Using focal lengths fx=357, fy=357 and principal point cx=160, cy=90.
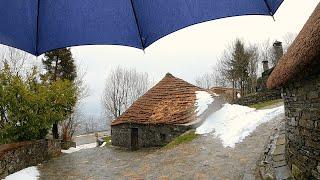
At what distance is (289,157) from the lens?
7.68m

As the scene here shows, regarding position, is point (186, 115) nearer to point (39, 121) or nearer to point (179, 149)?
point (179, 149)

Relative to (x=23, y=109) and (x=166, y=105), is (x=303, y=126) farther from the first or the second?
(x=166, y=105)

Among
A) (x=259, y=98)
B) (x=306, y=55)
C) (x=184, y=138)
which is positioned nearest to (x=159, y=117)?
(x=184, y=138)

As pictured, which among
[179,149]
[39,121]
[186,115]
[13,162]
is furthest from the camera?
[186,115]

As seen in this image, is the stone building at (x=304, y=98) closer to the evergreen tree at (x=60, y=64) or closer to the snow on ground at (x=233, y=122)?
the snow on ground at (x=233, y=122)

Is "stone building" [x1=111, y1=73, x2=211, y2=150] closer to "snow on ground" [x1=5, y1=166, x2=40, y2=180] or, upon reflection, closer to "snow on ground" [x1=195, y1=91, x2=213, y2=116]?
"snow on ground" [x1=195, y1=91, x2=213, y2=116]

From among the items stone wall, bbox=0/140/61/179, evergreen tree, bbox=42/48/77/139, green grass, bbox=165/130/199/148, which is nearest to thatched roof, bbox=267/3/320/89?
green grass, bbox=165/130/199/148

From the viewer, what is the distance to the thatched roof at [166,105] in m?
19.1

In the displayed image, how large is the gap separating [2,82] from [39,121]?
2.39 metres

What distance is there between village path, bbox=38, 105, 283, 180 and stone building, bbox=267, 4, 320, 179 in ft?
6.18

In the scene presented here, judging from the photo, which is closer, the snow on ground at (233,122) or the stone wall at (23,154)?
the stone wall at (23,154)

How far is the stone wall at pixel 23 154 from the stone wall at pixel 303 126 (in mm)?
9638

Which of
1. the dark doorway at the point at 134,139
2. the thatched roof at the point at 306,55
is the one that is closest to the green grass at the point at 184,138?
the dark doorway at the point at 134,139

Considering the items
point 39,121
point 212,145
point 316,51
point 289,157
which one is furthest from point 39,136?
point 316,51
